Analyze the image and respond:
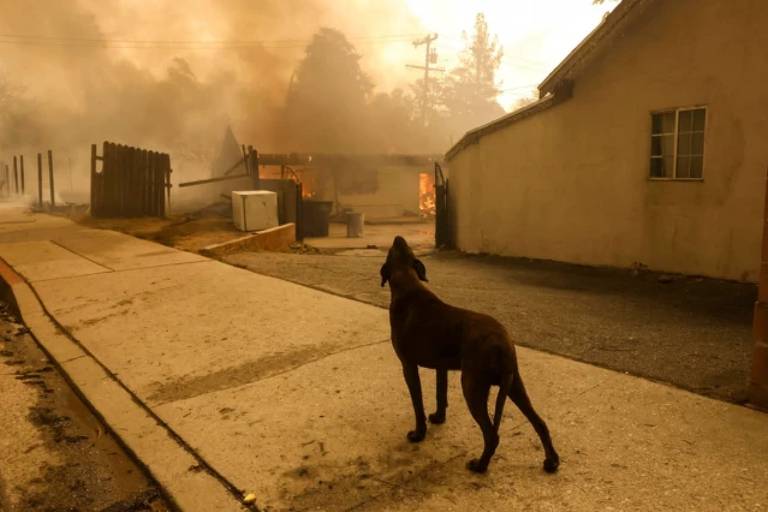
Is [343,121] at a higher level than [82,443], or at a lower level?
higher

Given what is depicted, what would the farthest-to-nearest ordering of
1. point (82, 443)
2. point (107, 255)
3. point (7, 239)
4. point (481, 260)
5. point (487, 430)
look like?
point (481, 260)
point (7, 239)
point (107, 255)
point (82, 443)
point (487, 430)

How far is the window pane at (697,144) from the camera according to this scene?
780cm

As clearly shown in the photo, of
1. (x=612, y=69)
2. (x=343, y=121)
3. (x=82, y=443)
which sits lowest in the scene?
(x=82, y=443)

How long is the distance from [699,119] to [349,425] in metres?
7.32

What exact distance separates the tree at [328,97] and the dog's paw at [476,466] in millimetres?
36529

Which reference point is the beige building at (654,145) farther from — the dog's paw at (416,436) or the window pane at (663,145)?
the dog's paw at (416,436)

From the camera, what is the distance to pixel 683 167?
8023 millimetres

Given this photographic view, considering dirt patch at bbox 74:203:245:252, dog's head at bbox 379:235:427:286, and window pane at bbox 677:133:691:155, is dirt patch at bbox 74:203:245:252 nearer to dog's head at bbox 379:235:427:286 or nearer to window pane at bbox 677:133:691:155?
dog's head at bbox 379:235:427:286

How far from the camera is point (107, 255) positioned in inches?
337

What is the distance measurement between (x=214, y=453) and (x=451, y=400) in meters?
1.35

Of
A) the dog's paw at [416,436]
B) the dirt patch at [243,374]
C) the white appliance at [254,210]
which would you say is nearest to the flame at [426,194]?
the white appliance at [254,210]

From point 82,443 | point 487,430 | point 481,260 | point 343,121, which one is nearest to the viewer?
Result: point 487,430

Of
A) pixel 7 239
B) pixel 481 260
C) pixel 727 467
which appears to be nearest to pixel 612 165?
pixel 481 260

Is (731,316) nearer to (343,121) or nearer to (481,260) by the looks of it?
(481,260)
